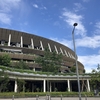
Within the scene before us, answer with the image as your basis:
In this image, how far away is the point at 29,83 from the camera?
44.8 metres

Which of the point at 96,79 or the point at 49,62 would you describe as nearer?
the point at 96,79

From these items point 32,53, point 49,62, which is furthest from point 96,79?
point 32,53

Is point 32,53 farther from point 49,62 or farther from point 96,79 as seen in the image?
point 96,79

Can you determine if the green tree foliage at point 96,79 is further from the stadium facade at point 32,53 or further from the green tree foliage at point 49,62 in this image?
the green tree foliage at point 49,62

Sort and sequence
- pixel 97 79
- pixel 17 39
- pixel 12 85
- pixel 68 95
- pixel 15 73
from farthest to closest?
pixel 17 39 < pixel 12 85 < pixel 97 79 < pixel 15 73 < pixel 68 95

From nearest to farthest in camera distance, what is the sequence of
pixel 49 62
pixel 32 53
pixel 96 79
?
pixel 96 79
pixel 49 62
pixel 32 53

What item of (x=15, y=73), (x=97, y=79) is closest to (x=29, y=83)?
(x=15, y=73)

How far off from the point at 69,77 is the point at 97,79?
8.22 m

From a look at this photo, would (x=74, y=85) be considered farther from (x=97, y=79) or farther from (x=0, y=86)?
(x=0, y=86)

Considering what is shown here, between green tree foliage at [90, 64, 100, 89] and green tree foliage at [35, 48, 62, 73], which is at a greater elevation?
green tree foliage at [35, 48, 62, 73]

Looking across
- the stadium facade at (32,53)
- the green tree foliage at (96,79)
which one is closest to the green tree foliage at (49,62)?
the stadium facade at (32,53)

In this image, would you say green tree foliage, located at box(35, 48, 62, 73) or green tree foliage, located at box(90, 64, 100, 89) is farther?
green tree foliage, located at box(35, 48, 62, 73)

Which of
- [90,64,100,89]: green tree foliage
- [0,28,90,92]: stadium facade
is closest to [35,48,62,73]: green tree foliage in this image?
[0,28,90,92]: stadium facade

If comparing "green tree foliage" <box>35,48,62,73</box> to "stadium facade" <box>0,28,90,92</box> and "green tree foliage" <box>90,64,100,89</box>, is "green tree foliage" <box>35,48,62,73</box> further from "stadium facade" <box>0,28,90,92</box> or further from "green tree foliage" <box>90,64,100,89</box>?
"green tree foliage" <box>90,64,100,89</box>
